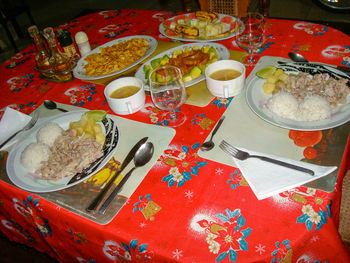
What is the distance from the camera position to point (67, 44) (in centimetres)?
183

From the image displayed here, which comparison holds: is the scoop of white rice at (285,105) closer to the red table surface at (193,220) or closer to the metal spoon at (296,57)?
the red table surface at (193,220)

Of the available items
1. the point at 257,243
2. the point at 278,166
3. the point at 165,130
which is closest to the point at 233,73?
the point at 165,130

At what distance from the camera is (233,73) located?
137 cm

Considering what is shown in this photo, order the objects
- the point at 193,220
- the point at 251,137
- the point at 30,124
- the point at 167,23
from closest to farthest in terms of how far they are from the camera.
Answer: the point at 193,220, the point at 251,137, the point at 30,124, the point at 167,23

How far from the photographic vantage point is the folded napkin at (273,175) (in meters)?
0.92

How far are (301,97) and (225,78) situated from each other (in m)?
0.35

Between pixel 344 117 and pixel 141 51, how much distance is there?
117cm

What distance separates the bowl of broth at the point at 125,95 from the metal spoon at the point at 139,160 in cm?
28

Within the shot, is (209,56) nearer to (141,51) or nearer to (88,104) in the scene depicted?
(141,51)

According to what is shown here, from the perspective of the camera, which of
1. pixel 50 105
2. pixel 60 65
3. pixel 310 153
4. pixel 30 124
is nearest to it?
pixel 310 153

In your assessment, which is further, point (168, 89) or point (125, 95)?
point (125, 95)

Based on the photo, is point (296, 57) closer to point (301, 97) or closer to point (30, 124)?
point (301, 97)

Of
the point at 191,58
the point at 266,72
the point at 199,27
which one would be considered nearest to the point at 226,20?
the point at 199,27

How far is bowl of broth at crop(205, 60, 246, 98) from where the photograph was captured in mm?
1296
